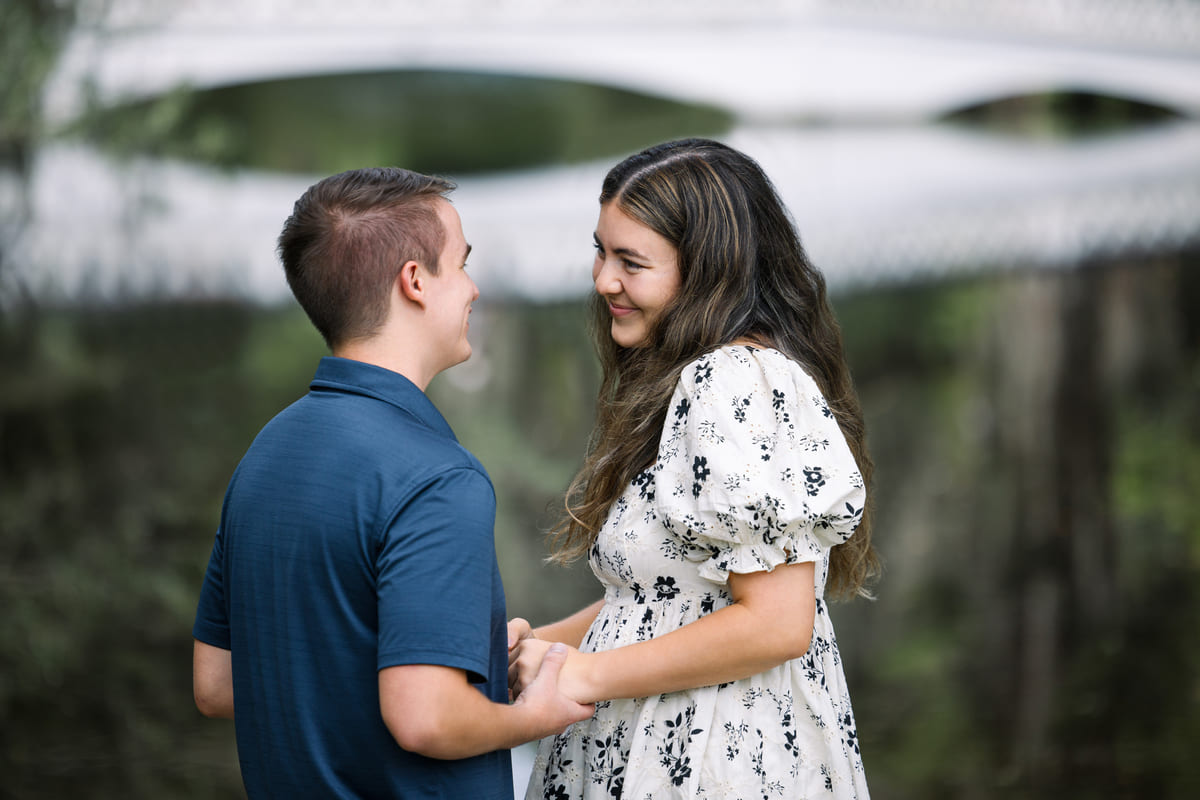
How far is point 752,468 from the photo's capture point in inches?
40.6

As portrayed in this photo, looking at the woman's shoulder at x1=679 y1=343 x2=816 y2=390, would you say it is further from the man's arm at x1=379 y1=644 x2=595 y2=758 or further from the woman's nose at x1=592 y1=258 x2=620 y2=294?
the man's arm at x1=379 y1=644 x2=595 y2=758

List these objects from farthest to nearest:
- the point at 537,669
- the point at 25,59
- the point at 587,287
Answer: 1. the point at 587,287
2. the point at 25,59
3. the point at 537,669

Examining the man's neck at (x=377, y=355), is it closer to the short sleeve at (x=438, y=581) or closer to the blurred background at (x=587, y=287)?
the short sleeve at (x=438, y=581)

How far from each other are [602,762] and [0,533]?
2896 millimetres

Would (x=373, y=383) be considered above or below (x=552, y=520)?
above

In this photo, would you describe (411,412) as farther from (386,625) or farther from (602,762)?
(602,762)

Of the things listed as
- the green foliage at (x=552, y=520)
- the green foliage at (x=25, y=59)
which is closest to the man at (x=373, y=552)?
the green foliage at (x=552, y=520)

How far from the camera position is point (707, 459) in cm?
104

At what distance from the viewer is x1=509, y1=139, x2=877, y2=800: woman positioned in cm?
105

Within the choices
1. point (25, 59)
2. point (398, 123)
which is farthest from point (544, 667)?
point (25, 59)

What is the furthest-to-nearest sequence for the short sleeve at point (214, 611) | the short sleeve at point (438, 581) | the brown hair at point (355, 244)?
the short sleeve at point (214, 611) < the brown hair at point (355, 244) < the short sleeve at point (438, 581)

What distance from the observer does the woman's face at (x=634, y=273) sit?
3.91 feet

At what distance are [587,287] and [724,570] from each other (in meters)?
2.58

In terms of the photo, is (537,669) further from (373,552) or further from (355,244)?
(355,244)
